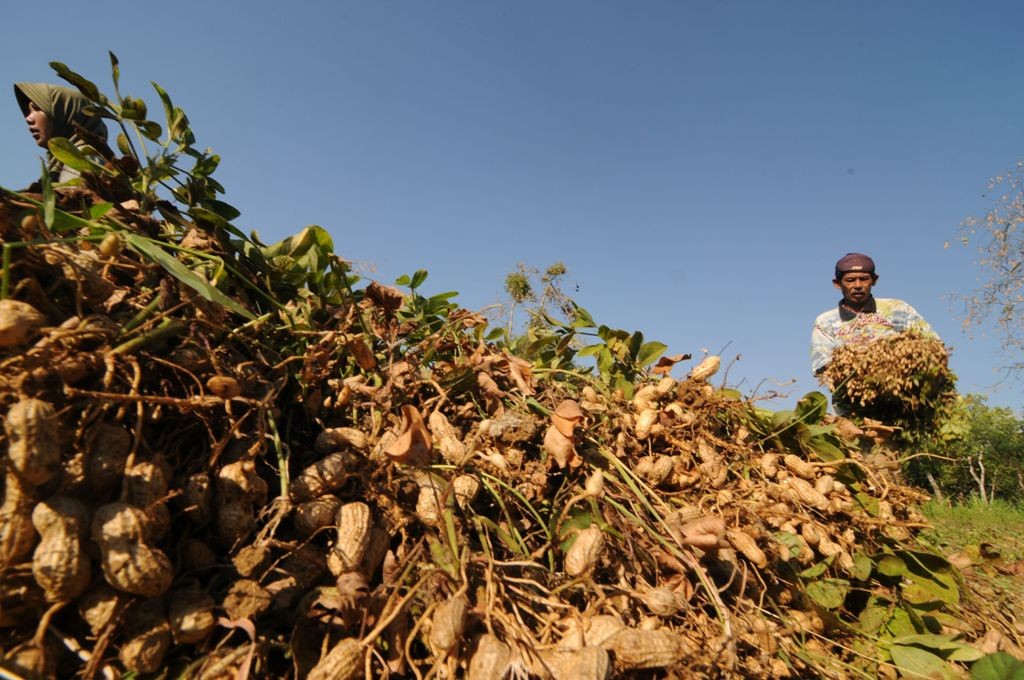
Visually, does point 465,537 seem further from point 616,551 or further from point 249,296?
point 249,296

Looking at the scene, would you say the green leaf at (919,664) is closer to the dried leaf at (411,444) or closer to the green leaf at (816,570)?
the green leaf at (816,570)

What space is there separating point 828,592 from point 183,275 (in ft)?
5.53

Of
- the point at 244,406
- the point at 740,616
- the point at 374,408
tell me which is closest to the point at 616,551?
the point at 740,616

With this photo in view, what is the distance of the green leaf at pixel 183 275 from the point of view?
36.3 inches

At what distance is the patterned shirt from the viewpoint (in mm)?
3451

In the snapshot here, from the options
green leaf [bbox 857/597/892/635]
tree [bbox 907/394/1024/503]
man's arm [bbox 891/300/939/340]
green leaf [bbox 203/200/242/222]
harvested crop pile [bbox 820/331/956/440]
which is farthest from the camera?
tree [bbox 907/394/1024/503]

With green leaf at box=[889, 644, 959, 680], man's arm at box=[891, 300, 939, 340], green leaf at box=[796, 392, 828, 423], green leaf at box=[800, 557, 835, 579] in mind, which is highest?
man's arm at box=[891, 300, 939, 340]

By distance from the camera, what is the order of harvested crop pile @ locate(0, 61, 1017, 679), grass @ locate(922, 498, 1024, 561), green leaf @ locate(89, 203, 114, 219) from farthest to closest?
1. grass @ locate(922, 498, 1024, 561)
2. green leaf @ locate(89, 203, 114, 219)
3. harvested crop pile @ locate(0, 61, 1017, 679)

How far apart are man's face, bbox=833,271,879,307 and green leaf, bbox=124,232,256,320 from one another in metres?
4.32

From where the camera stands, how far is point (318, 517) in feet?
3.16

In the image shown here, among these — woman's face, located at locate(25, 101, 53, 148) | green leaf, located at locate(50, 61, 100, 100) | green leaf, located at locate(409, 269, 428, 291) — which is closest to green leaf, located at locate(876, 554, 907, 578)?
green leaf, located at locate(409, 269, 428, 291)

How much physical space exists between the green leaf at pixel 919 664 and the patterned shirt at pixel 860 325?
90.3 inches

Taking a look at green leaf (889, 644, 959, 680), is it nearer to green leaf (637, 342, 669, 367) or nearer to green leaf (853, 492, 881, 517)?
green leaf (853, 492, 881, 517)

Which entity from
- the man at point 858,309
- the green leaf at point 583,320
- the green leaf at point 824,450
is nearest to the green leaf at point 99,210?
the green leaf at point 583,320
